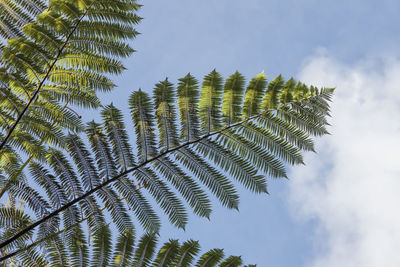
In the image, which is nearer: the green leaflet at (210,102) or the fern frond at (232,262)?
the fern frond at (232,262)

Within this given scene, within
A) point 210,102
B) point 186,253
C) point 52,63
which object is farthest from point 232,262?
point 52,63

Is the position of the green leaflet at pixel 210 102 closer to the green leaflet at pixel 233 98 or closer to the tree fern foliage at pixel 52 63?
the green leaflet at pixel 233 98

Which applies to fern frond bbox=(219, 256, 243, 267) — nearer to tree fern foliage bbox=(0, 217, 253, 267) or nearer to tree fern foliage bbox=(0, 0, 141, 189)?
tree fern foliage bbox=(0, 217, 253, 267)

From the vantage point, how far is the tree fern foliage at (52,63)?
345cm

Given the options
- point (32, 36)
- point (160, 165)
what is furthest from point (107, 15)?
point (160, 165)

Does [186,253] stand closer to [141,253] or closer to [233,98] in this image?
[141,253]

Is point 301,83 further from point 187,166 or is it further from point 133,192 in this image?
point 133,192

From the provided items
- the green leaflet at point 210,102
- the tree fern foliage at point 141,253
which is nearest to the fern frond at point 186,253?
the tree fern foliage at point 141,253

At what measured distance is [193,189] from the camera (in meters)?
3.21

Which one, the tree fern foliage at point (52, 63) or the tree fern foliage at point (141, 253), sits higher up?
the tree fern foliage at point (52, 63)

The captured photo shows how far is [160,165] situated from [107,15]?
62.4 inches

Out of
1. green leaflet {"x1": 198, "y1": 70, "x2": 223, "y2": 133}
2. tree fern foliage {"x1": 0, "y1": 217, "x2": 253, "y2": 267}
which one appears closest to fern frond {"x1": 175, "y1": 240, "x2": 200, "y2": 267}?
tree fern foliage {"x1": 0, "y1": 217, "x2": 253, "y2": 267}

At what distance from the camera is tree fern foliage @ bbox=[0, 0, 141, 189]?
3449 millimetres

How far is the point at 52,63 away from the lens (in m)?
3.63
